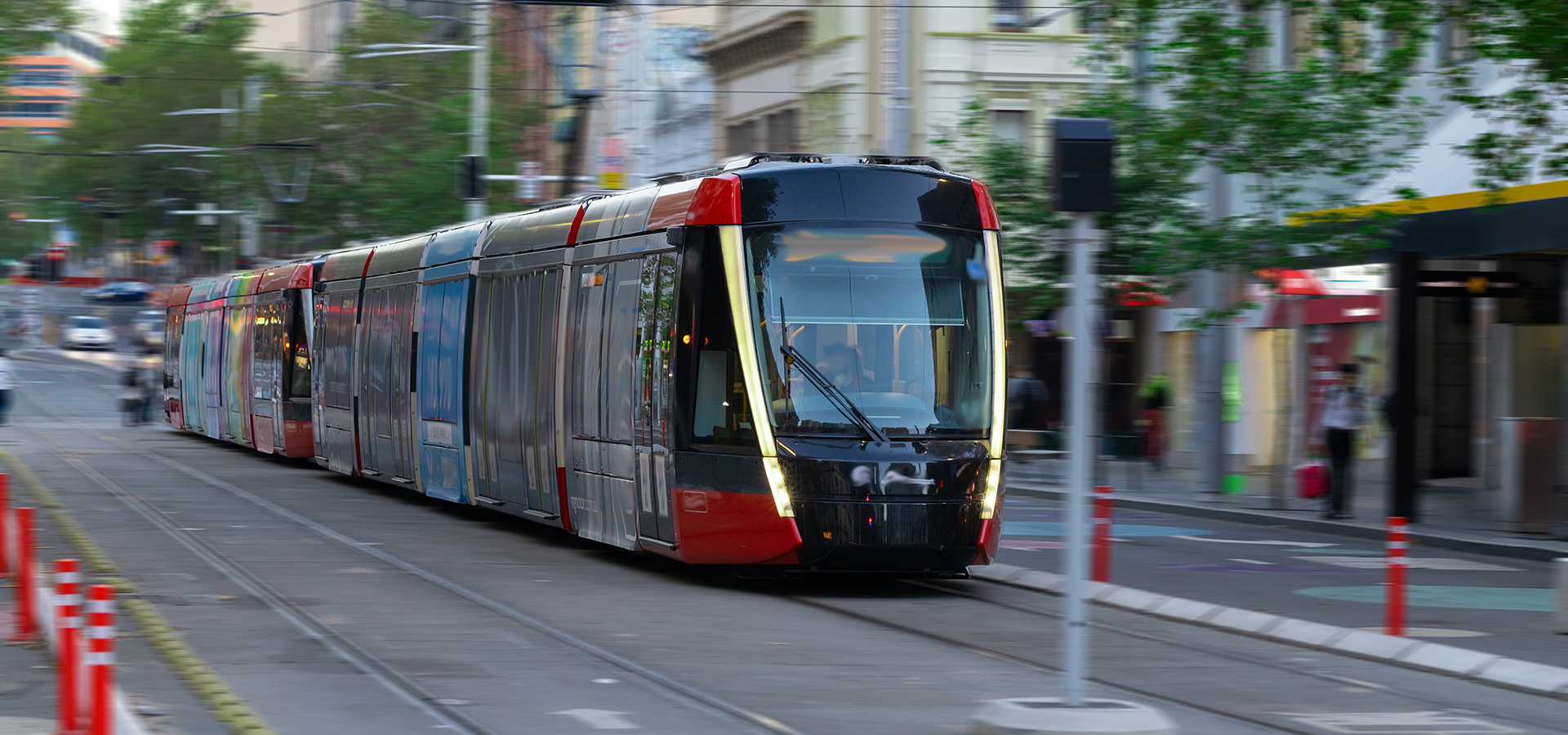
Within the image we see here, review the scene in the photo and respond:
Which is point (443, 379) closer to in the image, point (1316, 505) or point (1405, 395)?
point (1405, 395)

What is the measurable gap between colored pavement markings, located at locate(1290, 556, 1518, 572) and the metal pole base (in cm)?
942

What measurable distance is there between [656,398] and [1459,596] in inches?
242

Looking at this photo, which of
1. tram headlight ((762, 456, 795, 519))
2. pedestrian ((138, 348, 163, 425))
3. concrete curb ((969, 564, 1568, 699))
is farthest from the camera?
pedestrian ((138, 348, 163, 425))

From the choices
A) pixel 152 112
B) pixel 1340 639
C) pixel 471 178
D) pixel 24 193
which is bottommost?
pixel 1340 639

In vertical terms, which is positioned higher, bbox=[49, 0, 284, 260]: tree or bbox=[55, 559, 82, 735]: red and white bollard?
bbox=[49, 0, 284, 260]: tree

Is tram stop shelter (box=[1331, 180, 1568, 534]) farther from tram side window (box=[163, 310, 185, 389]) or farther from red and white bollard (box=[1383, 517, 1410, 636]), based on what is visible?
tram side window (box=[163, 310, 185, 389])

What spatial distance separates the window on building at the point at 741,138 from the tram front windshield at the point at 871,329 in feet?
109

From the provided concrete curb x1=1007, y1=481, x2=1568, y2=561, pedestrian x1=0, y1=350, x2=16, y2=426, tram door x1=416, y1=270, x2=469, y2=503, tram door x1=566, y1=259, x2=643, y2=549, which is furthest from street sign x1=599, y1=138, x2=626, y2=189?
pedestrian x1=0, y1=350, x2=16, y2=426

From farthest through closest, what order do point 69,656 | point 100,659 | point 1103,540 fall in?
point 1103,540, point 69,656, point 100,659

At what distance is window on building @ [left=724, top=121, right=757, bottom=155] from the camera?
46844mm

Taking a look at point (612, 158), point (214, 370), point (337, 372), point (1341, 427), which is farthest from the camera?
point (214, 370)

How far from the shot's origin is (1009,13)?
40.9m

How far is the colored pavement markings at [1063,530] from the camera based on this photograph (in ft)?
63.9

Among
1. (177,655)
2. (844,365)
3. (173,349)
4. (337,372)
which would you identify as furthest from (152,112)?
(177,655)
